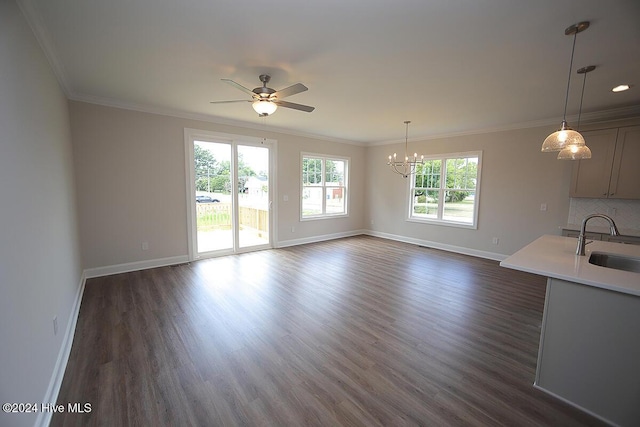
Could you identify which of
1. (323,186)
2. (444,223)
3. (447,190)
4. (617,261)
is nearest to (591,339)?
(617,261)

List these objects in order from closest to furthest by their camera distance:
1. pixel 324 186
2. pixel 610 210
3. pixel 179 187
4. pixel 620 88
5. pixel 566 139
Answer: pixel 566 139, pixel 620 88, pixel 610 210, pixel 179 187, pixel 324 186

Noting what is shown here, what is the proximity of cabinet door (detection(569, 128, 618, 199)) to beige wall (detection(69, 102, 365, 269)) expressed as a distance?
5944mm

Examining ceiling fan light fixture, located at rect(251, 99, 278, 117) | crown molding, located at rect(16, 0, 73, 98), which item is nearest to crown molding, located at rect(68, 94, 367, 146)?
crown molding, located at rect(16, 0, 73, 98)

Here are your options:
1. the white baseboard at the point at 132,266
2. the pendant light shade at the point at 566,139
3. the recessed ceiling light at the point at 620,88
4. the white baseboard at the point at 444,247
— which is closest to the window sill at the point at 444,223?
the white baseboard at the point at 444,247

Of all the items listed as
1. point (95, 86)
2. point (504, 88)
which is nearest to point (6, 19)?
point (95, 86)

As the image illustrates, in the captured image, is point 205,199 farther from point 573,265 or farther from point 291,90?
point 573,265

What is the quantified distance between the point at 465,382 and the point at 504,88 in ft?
10.8

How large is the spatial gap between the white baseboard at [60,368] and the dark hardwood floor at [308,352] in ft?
0.16

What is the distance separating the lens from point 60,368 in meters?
2.04

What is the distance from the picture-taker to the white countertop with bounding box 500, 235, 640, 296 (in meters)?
1.66

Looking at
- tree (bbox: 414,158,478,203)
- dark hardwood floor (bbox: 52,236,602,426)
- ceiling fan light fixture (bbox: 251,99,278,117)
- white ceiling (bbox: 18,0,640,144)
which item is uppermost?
white ceiling (bbox: 18,0,640,144)

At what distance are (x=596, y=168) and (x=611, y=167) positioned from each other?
157 millimetres

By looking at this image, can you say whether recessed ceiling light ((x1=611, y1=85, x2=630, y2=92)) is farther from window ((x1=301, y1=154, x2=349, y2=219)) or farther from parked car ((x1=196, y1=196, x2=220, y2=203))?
parked car ((x1=196, y1=196, x2=220, y2=203))

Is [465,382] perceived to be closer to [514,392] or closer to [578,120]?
[514,392]
